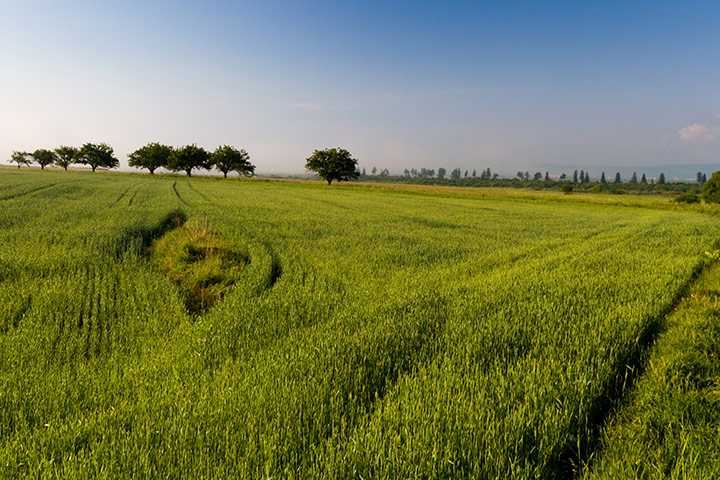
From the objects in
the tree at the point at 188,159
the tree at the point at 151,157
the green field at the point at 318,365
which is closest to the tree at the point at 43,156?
the tree at the point at 151,157

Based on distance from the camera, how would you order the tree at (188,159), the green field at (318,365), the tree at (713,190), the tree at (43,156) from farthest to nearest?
the tree at (43,156), the tree at (188,159), the tree at (713,190), the green field at (318,365)

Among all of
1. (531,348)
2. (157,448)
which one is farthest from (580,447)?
(157,448)

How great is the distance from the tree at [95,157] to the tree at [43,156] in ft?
72.8

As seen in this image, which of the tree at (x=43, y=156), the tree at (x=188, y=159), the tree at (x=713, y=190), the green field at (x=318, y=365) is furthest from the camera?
the tree at (x=43, y=156)

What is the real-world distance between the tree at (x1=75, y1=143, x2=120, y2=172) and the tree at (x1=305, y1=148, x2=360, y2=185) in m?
84.2

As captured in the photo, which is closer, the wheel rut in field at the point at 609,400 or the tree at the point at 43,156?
the wheel rut in field at the point at 609,400

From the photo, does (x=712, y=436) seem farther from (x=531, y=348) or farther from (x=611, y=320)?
(x=611, y=320)

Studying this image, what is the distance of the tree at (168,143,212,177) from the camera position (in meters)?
101

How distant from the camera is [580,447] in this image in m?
2.56

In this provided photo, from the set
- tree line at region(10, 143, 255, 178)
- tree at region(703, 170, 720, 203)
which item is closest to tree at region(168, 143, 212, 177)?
tree line at region(10, 143, 255, 178)

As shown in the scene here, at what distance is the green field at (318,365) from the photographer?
2.33 metres

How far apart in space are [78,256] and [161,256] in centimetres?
179

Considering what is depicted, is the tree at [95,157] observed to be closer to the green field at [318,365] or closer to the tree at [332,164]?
the tree at [332,164]

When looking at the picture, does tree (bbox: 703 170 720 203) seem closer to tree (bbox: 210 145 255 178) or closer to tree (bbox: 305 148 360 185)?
tree (bbox: 305 148 360 185)
